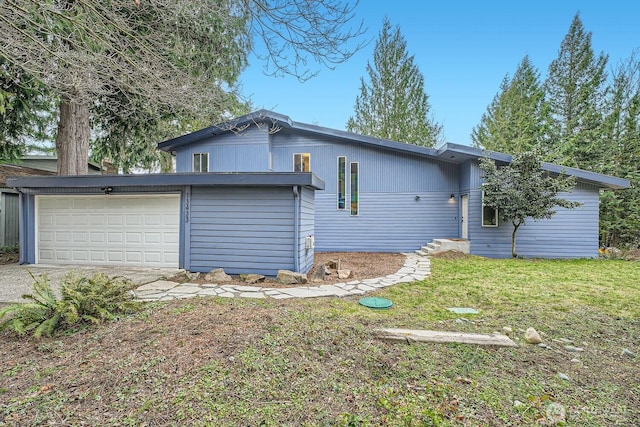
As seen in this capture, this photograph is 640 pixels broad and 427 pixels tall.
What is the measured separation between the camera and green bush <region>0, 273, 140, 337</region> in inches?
107

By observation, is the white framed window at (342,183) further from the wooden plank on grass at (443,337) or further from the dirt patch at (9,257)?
the dirt patch at (9,257)

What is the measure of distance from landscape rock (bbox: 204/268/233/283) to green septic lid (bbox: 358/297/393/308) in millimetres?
2629

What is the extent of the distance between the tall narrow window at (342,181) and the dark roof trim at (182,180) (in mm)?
3824

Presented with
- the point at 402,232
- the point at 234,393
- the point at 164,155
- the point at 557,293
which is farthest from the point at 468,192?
the point at 164,155

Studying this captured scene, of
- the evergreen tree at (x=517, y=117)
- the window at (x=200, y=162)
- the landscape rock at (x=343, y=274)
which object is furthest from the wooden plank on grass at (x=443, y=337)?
the evergreen tree at (x=517, y=117)

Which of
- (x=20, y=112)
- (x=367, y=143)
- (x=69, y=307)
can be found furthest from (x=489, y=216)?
(x=20, y=112)

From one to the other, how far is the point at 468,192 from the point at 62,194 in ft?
34.9

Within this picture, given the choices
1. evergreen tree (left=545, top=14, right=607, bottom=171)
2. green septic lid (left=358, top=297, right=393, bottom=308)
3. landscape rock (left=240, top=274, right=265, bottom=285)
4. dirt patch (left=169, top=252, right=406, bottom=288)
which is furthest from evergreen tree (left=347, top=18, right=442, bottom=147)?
green septic lid (left=358, top=297, right=393, bottom=308)

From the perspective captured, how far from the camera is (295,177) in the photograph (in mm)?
5355

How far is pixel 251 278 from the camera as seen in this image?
5.36 metres

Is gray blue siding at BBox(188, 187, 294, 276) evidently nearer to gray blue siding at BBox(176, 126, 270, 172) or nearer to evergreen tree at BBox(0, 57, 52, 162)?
gray blue siding at BBox(176, 126, 270, 172)

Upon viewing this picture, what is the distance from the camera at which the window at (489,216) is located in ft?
29.2

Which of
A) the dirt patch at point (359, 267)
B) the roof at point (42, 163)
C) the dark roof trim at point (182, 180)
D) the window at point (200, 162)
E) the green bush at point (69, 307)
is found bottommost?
the dirt patch at point (359, 267)

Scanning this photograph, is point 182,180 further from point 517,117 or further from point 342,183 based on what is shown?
point 517,117
